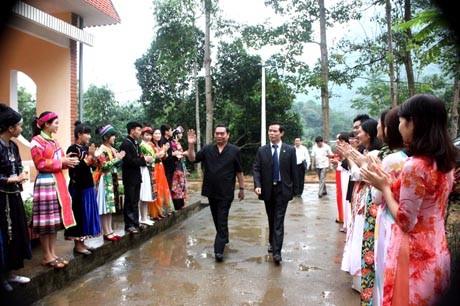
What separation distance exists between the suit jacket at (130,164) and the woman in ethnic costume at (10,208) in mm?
1988

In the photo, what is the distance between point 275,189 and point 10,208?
2935mm

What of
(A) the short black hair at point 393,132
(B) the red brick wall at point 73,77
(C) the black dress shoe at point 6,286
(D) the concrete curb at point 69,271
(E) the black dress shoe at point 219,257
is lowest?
(E) the black dress shoe at point 219,257

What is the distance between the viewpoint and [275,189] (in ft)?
16.3

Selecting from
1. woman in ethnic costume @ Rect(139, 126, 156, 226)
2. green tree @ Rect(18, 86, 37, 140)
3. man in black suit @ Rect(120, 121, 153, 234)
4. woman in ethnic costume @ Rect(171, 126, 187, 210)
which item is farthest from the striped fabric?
green tree @ Rect(18, 86, 37, 140)

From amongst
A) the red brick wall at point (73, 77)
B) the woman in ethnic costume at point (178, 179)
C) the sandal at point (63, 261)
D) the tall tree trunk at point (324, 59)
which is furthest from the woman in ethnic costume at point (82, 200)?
the tall tree trunk at point (324, 59)

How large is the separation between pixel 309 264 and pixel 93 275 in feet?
8.25

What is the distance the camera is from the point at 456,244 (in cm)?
404

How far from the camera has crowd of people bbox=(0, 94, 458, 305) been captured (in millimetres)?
1979

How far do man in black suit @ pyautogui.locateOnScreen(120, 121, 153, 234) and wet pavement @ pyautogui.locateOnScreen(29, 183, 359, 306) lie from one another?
0.42m

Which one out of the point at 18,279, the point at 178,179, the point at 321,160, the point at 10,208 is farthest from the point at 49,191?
the point at 321,160

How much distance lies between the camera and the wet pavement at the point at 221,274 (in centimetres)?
367

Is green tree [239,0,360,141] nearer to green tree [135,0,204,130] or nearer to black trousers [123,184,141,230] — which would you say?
green tree [135,0,204,130]

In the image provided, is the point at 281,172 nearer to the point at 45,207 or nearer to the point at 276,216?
the point at 276,216

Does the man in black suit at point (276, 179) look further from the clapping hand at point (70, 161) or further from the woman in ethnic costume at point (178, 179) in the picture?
the woman in ethnic costume at point (178, 179)
